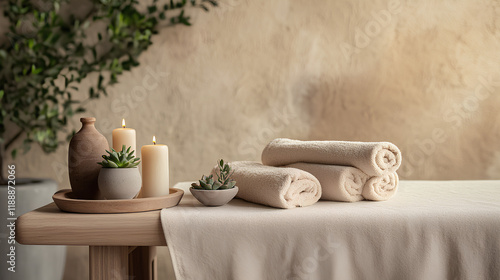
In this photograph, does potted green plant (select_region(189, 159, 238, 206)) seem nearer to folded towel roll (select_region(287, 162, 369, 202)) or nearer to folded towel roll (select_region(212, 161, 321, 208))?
folded towel roll (select_region(212, 161, 321, 208))

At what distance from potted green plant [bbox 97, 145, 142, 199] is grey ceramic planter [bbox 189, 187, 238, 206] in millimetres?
128

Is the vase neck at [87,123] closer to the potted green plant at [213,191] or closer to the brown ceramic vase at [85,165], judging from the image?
the brown ceramic vase at [85,165]

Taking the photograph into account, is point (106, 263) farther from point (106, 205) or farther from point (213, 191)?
point (213, 191)

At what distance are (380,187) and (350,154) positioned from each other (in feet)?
0.34

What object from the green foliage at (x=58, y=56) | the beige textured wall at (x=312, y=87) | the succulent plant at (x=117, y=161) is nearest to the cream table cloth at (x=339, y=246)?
the succulent plant at (x=117, y=161)

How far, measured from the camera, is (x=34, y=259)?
1.64 m

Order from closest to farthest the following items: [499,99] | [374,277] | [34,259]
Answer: [374,277]
[34,259]
[499,99]

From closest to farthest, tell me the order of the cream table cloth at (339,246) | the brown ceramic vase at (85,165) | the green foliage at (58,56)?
the cream table cloth at (339,246), the brown ceramic vase at (85,165), the green foliage at (58,56)

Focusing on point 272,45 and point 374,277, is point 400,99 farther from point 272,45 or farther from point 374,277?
point 374,277

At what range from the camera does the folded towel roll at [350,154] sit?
0.96 metres

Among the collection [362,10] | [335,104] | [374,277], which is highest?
[362,10]

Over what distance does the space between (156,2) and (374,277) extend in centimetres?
153

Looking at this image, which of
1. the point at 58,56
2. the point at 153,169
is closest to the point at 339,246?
the point at 153,169

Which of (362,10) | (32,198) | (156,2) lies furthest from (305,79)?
(32,198)
